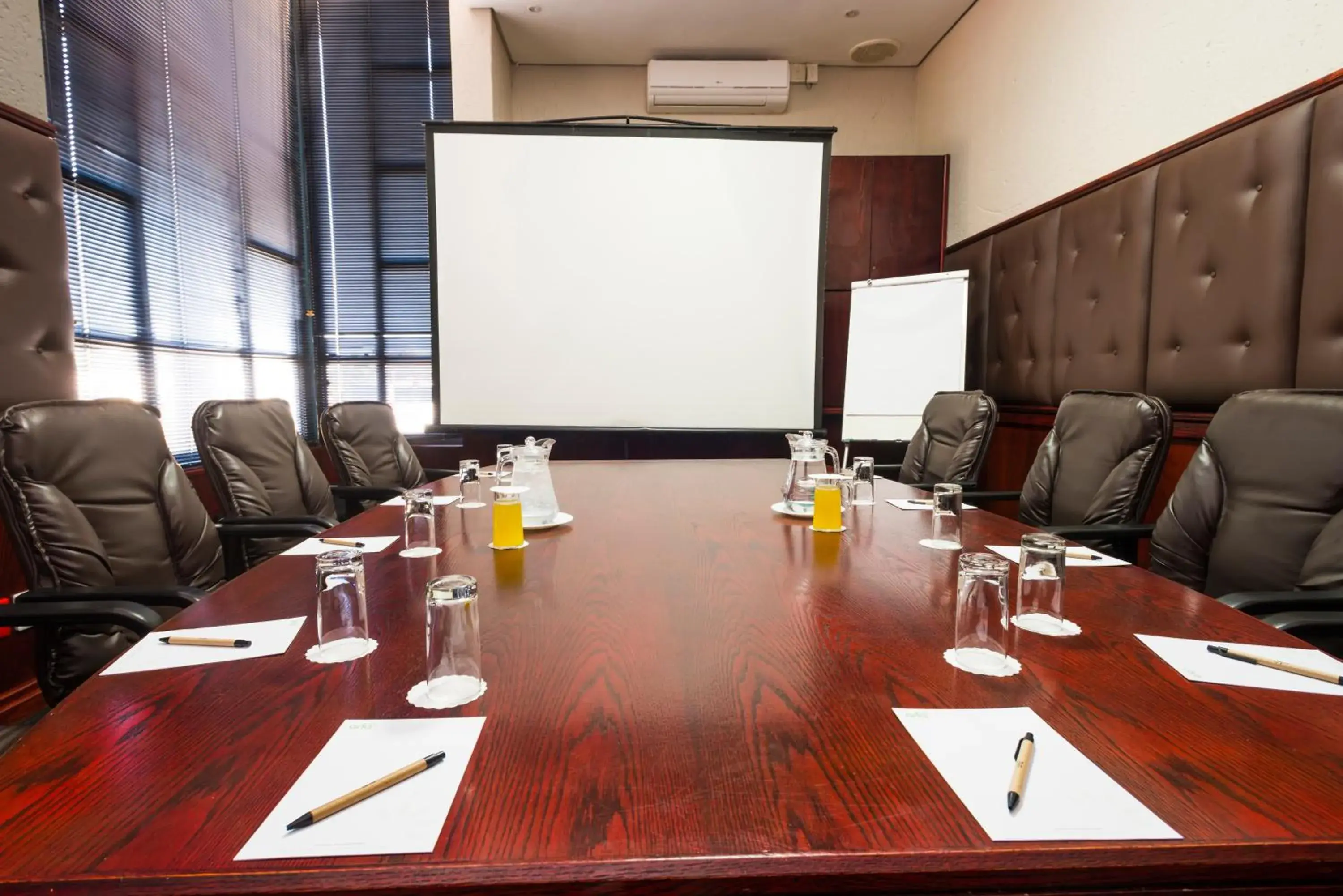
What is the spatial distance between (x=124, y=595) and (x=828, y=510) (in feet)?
4.50

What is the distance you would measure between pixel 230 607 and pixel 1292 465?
1966 mm

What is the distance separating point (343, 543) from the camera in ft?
4.62

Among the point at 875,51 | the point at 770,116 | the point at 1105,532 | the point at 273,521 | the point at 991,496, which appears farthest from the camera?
the point at 770,116

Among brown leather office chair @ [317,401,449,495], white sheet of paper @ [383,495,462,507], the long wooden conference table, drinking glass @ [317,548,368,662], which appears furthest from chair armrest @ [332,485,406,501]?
drinking glass @ [317,548,368,662]

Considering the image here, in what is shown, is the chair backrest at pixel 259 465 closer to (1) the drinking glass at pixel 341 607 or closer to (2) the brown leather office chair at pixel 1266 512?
(1) the drinking glass at pixel 341 607

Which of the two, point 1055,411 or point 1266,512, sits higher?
point 1055,411

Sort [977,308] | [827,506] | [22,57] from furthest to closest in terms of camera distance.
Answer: [977,308]
[22,57]
[827,506]

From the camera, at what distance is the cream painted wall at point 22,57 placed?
6.84 ft

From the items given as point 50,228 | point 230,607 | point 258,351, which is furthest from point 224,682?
point 258,351

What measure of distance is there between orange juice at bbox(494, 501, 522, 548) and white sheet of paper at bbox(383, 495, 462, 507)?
56 cm

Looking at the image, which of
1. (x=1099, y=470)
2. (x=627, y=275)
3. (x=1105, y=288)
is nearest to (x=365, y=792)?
(x=1099, y=470)

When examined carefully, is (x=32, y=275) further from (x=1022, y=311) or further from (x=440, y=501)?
(x=1022, y=311)

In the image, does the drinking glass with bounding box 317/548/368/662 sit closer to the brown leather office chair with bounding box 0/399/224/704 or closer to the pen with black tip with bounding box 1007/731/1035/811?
the brown leather office chair with bounding box 0/399/224/704

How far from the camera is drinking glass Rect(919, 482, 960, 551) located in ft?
4.67
